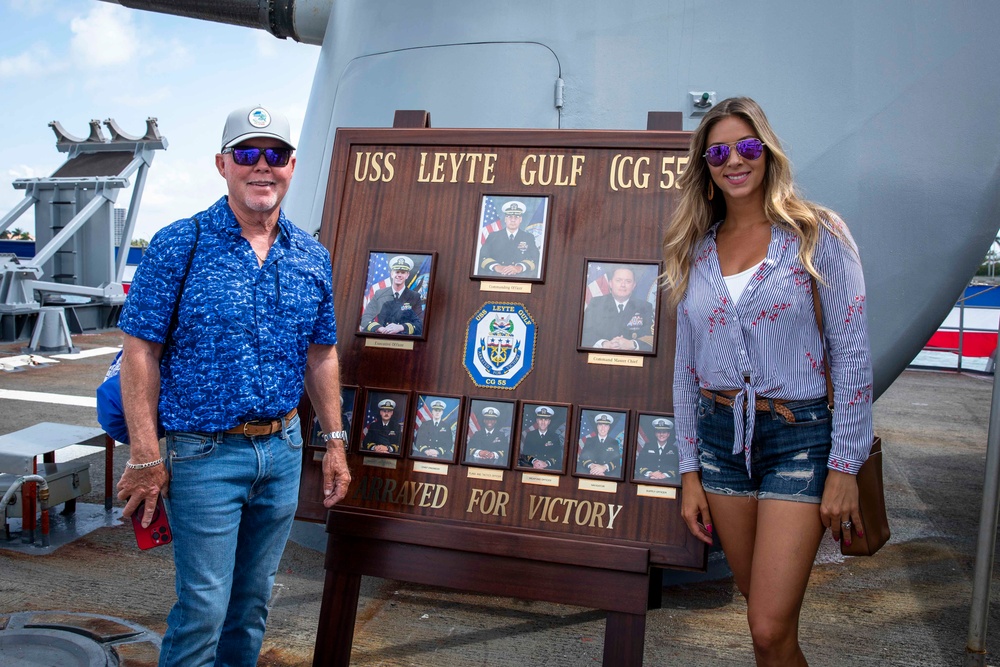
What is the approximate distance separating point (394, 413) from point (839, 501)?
50.6 inches

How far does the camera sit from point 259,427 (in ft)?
6.65

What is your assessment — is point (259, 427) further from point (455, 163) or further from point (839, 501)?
point (839, 501)

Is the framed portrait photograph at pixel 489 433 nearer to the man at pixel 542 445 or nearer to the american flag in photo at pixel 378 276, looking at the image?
the man at pixel 542 445

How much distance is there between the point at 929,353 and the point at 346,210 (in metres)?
14.3

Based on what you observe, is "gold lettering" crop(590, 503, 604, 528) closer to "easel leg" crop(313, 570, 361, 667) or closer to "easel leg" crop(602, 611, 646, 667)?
"easel leg" crop(602, 611, 646, 667)

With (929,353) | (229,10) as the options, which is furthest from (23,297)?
(929,353)

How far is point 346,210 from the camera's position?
2.61 meters

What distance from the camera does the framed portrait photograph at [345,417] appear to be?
248 centimetres

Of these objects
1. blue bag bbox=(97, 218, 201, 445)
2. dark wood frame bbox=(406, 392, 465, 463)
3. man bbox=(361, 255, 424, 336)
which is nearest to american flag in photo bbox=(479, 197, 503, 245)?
Answer: man bbox=(361, 255, 424, 336)

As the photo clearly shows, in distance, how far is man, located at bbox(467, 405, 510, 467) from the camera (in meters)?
2.36

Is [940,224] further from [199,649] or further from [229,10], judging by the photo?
[229,10]

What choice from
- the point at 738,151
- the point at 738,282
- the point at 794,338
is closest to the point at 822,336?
the point at 794,338

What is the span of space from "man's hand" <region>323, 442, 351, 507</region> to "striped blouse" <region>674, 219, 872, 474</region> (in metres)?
1.10

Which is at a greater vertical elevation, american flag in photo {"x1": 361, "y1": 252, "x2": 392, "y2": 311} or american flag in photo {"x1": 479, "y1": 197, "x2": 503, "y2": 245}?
american flag in photo {"x1": 479, "y1": 197, "x2": 503, "y2": 245}
